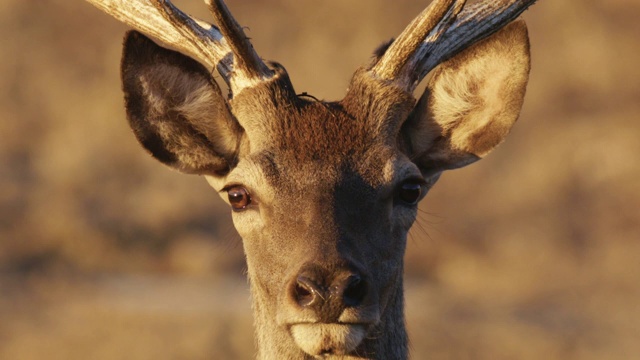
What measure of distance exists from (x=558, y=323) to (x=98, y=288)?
6.10 meters

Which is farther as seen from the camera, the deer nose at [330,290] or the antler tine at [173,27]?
the antler tine at [173,27]

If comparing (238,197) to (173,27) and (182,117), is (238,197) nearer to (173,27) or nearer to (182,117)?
(182,117)

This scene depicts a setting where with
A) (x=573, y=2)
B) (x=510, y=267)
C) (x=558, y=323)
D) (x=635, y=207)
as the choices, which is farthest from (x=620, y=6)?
(x=558, y=323)

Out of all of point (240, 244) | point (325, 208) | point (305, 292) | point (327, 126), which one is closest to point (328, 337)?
point (305, 292)

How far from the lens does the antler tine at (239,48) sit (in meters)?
8.32

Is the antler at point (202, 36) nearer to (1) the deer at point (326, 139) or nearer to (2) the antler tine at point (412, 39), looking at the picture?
(1) the deer at point (326, 139)

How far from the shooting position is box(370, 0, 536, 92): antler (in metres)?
8.68

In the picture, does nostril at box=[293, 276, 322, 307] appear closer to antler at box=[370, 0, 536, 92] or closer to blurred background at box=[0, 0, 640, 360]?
antler at box=[370, 0, 536, 92]

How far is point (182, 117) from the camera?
9031 mm

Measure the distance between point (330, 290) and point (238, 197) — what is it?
1275mm

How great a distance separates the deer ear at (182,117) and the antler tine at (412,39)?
100 centimetres

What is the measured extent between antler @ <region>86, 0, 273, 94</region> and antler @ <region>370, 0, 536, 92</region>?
785 millimetres

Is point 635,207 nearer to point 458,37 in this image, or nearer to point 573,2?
point 573,2

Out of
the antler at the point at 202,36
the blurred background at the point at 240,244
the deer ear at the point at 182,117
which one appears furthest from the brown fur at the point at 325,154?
the blurred background at the point at 240,244
